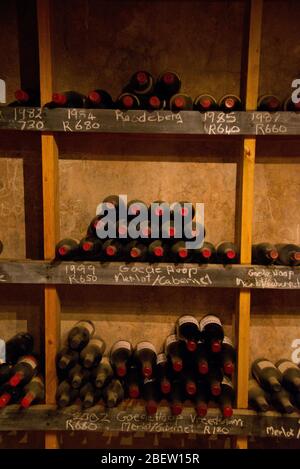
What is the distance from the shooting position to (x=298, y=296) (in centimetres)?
170

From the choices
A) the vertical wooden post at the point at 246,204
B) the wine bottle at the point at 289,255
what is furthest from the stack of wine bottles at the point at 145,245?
the wine bottle at the point at 289,255

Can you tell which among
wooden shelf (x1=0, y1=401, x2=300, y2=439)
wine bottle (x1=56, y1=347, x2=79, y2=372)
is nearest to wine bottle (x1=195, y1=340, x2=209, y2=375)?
wooden shelf (x1=0, y1=401, x2=300, y2=439)

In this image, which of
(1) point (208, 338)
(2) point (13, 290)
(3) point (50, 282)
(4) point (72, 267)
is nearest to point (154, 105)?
(4) point (72, 267)

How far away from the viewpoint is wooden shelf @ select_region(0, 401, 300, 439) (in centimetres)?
140

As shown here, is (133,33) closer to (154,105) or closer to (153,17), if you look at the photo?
(153,17)

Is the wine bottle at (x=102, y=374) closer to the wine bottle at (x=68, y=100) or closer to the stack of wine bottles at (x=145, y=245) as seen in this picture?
the stack of wine bottles at (x=145, y=245)

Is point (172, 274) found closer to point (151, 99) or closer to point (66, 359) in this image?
point (66, 359)

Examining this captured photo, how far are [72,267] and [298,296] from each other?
118 cm

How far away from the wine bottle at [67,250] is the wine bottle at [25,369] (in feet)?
1.77

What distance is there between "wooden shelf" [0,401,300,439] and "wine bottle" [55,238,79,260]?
0.69 meters

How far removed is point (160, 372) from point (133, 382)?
0.42 ft

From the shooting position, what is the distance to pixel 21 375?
1396 mm

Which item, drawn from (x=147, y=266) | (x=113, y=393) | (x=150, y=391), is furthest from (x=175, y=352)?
(x=147, y=266)

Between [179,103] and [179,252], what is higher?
[179,103]
